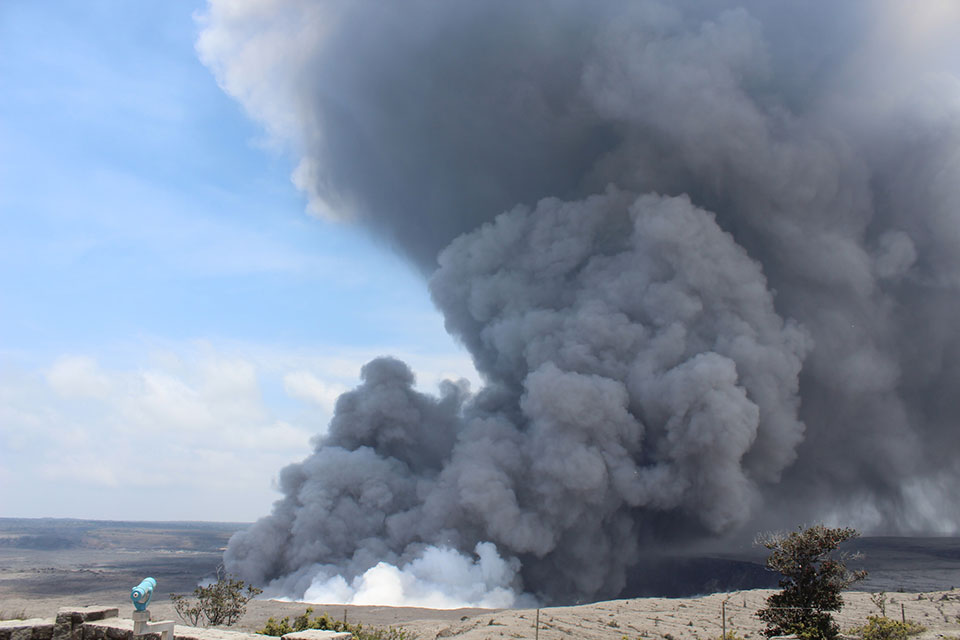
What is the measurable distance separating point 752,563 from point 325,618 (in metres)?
38.9

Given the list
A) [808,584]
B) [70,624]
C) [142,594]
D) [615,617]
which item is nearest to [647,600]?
[615,617]

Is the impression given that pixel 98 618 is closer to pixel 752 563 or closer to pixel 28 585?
pixel 752 563

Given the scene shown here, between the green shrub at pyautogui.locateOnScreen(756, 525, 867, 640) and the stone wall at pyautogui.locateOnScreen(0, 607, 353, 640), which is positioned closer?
the stone wall at pyautogui.locateOnScreen(0, 607, 353, 640)

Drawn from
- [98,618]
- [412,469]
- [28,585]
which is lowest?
[28,585]

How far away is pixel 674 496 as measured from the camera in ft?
156

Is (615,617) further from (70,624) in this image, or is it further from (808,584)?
(70,624)

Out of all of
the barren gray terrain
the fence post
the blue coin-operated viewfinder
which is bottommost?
the barren gray terrain

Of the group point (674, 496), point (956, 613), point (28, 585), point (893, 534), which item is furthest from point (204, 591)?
point (893, 534)

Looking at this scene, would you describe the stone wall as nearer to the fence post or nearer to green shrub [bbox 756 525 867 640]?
the fence post

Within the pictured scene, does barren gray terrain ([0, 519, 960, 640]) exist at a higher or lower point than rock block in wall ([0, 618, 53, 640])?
lower

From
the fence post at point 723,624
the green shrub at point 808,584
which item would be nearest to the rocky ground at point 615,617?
the fence post at point 723,624

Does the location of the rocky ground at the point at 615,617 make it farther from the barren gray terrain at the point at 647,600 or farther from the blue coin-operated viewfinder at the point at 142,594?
the blue coin-operated viewfinder at the point at 142,594

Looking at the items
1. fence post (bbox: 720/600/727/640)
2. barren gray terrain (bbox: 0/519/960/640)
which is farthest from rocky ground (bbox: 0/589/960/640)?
fence post (bbox: 720/600/727/640)

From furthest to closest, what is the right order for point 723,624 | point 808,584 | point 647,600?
point 647,600 → point 723,624 → point 808,584
